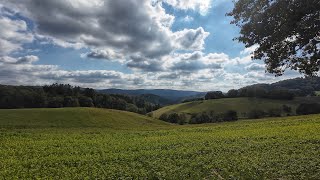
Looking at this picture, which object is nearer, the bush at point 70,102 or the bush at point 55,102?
the bush at point 70,102

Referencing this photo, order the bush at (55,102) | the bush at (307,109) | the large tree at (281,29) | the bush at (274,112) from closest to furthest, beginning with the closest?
the large tree at (281,29) → the bush at (307,109) → the bush at (55,102) → the bush at (274,112)

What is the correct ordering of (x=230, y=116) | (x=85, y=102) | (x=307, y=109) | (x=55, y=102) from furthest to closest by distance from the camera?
(x=230, y=116) < (x=85, y=102) < (x=307, y=109) < (x=55, y=102)

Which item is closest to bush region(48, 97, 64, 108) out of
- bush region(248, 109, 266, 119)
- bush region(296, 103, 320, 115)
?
bush region(248, 109, 266, 119)

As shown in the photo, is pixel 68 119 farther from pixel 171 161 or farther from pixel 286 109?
pixel 286 109

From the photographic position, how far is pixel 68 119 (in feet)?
261

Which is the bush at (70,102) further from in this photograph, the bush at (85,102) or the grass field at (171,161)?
the grass field at (171,161)

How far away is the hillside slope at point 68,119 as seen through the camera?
236 feet

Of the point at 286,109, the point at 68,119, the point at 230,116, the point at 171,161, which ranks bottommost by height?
the point at 230,116

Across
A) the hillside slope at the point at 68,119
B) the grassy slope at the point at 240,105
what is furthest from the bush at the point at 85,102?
the hillside slope at the point at 68,119

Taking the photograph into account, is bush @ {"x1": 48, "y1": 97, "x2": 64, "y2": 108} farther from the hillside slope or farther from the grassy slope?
the hillside slope

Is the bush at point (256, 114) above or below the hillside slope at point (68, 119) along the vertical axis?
below

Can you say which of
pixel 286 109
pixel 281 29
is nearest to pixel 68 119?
pixel 281 29

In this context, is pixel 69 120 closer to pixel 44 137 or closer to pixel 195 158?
pixel 44 137

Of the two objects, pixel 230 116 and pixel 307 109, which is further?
pixel 230 116
